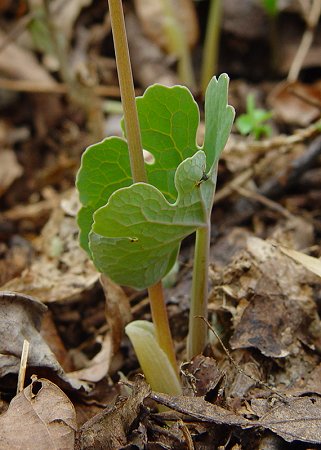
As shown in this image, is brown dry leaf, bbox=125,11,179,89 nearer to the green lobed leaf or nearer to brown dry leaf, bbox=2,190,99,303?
brown dry leaf, bbox=2,190,99,303

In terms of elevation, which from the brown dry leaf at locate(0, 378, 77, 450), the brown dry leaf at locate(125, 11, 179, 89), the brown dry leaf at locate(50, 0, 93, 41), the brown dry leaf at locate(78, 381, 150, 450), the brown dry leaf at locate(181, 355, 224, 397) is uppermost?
the brown dry leaf at locate(50, 0, 93, 41)

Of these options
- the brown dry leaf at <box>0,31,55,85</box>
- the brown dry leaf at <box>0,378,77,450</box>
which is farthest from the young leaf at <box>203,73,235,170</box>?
the brown dry leaf at <box>0,31,55,85</box>

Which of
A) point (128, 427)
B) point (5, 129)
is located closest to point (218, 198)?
point (128, 427)

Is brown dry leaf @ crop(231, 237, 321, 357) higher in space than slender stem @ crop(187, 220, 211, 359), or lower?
lower

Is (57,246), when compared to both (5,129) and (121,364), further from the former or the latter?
(5,129)

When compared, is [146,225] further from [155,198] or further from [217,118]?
[217,118]
